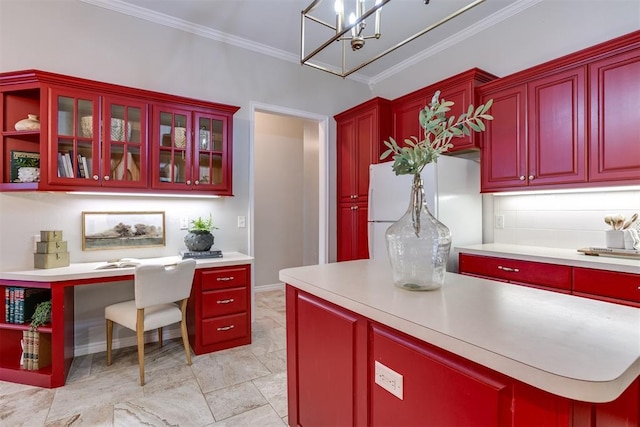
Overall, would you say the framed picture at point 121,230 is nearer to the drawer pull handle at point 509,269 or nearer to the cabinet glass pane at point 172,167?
the cabinet glass pane at point 172,167

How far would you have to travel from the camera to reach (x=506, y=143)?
2547 millimetres

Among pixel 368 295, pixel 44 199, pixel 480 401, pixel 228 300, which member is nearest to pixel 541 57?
pixel 368 295

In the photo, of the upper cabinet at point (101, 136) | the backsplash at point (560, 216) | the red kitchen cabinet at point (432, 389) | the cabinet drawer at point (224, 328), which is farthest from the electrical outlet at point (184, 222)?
the backsplash at point (560, 216)

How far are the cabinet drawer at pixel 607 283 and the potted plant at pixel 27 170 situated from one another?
148 inches

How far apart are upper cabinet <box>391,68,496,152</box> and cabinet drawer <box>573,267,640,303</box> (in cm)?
121

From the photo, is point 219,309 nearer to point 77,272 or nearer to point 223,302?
point 223,302

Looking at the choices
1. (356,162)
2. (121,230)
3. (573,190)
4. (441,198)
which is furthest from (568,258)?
(121,230)

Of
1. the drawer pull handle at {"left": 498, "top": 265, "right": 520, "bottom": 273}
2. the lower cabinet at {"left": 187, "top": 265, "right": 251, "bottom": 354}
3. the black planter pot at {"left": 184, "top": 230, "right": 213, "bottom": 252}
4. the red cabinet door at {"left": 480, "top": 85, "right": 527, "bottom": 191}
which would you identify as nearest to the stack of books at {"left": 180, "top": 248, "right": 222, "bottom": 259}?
the black planter pot at {"left": 184, "top": 230, "right": 213, "bottom": 252}

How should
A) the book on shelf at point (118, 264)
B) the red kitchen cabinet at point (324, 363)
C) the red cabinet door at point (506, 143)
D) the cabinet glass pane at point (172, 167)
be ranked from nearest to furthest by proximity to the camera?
1. the red kitchen cabinet at point (324, 363)
2. the book on shelf at point (118, 264)
3. the red cabinet door at point (506, 143)
4. the cabinet glass pane at point (172, 167)

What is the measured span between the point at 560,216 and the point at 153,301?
10.3ft

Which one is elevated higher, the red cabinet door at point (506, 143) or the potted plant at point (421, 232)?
the red cabinet door at point (506, 143)

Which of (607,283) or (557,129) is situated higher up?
(557,129)

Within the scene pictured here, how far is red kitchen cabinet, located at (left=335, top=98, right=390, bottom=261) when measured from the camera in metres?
3.35

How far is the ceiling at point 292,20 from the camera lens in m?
2.70
